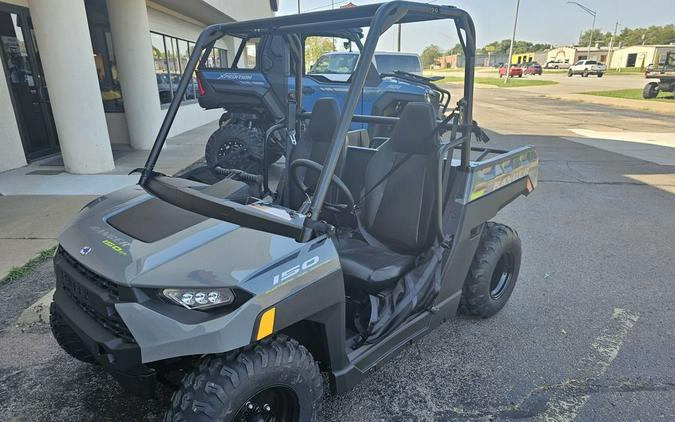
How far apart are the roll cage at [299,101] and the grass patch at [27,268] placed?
6.61 ft

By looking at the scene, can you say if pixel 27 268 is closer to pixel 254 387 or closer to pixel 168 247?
pixel 168 247

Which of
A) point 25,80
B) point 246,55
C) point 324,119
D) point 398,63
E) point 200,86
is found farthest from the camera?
point 246,55

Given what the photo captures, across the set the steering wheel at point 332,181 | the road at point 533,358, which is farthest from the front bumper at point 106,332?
the steering wheel at point 332,181

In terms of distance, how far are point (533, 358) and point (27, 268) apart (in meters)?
4.01

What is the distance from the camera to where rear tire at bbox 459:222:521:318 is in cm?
298

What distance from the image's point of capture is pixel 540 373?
2643 mm

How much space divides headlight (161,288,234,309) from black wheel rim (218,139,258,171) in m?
3.94

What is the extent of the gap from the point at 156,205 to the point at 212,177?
76cm

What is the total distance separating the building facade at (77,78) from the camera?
631cm

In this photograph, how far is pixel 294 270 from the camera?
68.7 inches

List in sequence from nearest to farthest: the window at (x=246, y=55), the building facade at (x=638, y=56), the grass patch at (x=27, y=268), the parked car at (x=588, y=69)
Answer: the grass patch at (x=27, y=268) < the window at (x=246, y=55) < the parked car at (x=588, y=69) < the building facade at (x=638, y=56)

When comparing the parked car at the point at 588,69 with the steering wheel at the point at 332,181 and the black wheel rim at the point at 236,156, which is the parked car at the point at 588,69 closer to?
the black wheel rim at the point at 236,156

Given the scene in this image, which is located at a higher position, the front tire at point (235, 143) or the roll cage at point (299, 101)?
the roll cage at point (299, 101)

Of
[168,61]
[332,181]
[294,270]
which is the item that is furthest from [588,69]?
[294,270]
